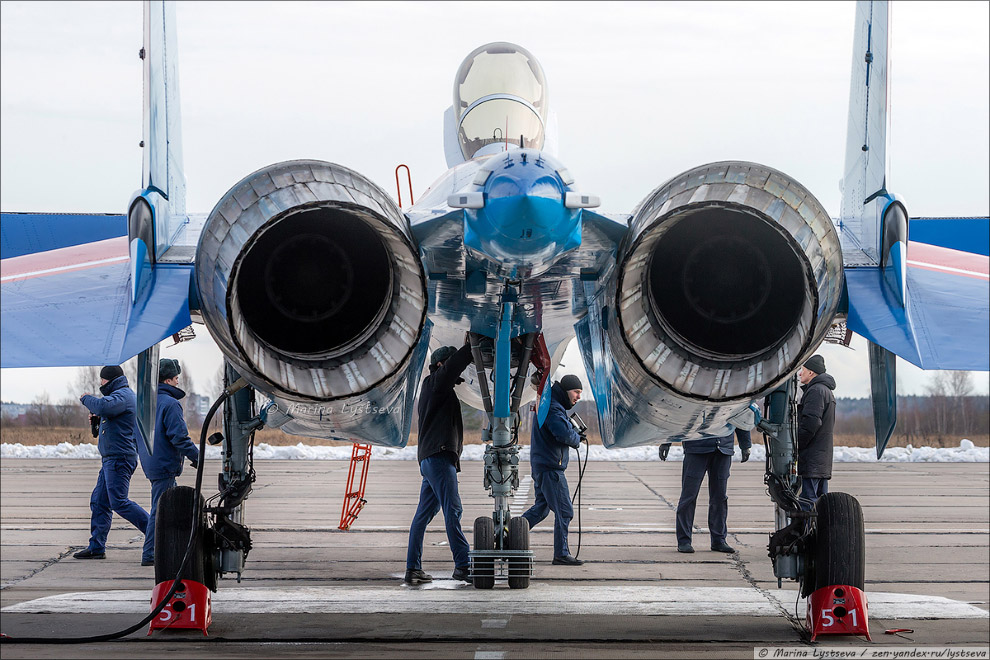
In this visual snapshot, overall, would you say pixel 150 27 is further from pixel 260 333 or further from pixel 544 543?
pixel 544 543

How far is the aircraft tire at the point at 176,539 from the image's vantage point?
5973 mm

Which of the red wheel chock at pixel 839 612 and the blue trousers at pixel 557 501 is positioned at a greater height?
the blue trousers at pixel 557 501

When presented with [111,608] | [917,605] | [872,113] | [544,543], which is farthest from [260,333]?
[544,543]

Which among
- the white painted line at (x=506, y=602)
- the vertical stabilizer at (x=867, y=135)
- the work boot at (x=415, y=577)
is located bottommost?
the white painted line at (x=506, y=602)

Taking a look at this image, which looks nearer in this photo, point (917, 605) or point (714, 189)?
point (714, 189)

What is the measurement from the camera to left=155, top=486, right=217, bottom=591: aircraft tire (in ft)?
19.6

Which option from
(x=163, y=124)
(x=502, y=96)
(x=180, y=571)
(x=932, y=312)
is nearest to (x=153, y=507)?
(x=180, y=571)

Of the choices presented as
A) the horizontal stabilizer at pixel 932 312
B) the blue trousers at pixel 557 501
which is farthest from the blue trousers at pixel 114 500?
the horizontal stabilizer at pixel 932 312

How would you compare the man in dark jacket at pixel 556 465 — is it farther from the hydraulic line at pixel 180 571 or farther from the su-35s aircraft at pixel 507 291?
the hydraulic line at pixel 180 571

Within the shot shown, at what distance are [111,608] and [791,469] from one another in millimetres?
4732

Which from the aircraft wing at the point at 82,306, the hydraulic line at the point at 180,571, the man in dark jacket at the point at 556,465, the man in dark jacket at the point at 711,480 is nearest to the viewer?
the aircraft wing at the point at 82,306

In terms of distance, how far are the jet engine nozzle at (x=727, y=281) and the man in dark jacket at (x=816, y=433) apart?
348 centimetres

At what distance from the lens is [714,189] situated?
4125 mm

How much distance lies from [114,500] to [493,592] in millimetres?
3924
